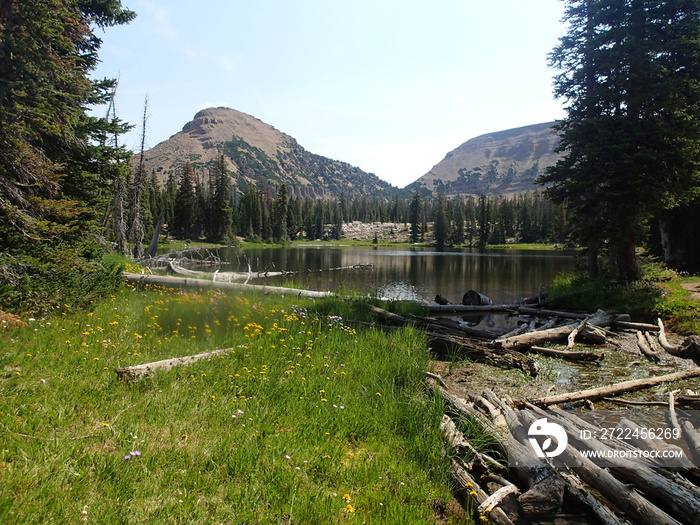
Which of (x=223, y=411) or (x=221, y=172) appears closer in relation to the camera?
(x=223, y=411)

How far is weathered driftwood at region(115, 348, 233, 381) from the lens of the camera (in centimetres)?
521

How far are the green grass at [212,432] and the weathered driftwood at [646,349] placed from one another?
21.8 feet

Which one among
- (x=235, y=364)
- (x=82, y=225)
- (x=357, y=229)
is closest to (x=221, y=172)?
(x=82, y=225)

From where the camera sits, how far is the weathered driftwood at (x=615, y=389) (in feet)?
20.9

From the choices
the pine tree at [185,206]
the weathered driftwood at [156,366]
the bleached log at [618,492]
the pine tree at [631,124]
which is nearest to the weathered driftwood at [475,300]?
the pine tree at [631,124]

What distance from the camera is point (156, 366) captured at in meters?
5.65

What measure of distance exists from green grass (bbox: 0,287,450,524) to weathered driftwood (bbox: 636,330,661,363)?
6636 mm

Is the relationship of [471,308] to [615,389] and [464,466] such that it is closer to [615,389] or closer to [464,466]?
[615,389]

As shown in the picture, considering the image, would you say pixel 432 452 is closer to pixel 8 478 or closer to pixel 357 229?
pixel 8 478

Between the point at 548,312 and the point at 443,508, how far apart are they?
14.0 meters

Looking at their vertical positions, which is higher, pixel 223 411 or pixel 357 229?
pixel 357 229

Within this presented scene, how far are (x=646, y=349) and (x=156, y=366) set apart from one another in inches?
469

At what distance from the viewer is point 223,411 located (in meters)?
4.68

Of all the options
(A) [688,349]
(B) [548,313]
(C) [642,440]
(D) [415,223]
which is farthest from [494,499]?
(D) [415,223]
